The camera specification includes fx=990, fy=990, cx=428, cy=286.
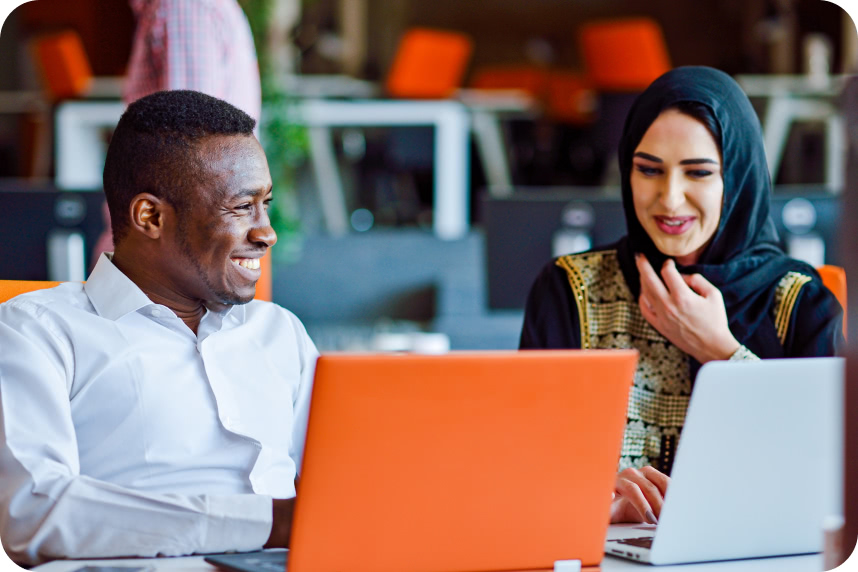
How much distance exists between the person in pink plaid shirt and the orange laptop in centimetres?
111

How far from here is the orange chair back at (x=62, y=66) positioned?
228 inches

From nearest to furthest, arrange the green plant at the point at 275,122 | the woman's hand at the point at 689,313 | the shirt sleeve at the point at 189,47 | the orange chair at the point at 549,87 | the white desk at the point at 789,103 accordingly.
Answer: the woman's hand at the point at 689,313 → the shirt sleeve at the point at 189,47 → the green plant at the point at 275,122 → the white desk at the point at 789,103 → the orange chair at the point at 549,87

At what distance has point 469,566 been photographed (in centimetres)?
92

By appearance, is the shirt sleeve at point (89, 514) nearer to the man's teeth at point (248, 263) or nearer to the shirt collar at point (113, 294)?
the shirt collar at point (113, 294)

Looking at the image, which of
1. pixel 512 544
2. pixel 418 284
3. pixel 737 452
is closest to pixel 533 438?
pixel 512 544

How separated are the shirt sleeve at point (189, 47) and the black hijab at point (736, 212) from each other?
32.2 inches

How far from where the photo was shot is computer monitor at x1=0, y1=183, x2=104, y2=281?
2.75 m

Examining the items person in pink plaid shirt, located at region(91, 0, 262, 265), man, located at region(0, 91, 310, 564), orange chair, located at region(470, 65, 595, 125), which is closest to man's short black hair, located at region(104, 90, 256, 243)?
man, located at region(0, 91, 310, 564)

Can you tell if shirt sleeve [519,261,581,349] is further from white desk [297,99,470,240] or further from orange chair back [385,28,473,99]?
orange chair back [385,28,473,99]

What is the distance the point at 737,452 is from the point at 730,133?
0.73 metres

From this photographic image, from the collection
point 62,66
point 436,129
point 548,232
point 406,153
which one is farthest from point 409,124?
point 548,232

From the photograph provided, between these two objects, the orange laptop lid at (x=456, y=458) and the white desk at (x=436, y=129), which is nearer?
the orange laptop lid at (x=456, y=458)

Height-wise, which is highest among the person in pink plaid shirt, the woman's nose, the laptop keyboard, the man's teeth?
the person in pink plaid shirt

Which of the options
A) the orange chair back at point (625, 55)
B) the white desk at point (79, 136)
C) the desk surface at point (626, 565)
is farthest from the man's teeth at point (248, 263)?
the orange chair back at point (625, 55)
